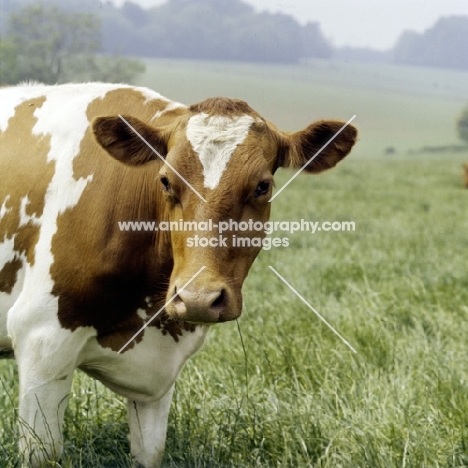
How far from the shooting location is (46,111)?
13.6ft

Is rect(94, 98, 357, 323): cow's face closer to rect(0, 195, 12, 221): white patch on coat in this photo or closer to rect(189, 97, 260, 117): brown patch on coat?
rect(189, 97, 260, 117): brown patch on coat

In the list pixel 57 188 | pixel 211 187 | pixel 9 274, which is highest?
pixel 211 187

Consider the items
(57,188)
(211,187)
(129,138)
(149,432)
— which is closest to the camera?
(211,187)

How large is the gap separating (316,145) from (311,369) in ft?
5.99

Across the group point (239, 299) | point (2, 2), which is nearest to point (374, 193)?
point (2, 2)

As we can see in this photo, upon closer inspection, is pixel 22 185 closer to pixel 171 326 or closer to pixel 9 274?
pixel 9 274

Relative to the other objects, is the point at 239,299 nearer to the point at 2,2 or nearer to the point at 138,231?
the point at 138,231

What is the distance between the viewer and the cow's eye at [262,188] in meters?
3.46

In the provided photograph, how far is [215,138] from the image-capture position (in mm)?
3428

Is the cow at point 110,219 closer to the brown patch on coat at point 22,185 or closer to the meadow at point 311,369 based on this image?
the brown patch on coat at point 22,185

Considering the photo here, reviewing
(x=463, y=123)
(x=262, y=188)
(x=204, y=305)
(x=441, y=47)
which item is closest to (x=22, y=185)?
(x=262, y=188)

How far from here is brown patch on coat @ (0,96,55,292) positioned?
12.8ft

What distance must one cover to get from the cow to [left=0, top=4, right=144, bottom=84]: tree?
1112mm

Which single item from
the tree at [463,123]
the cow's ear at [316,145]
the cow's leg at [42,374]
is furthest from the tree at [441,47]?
the tree at [463,123]
